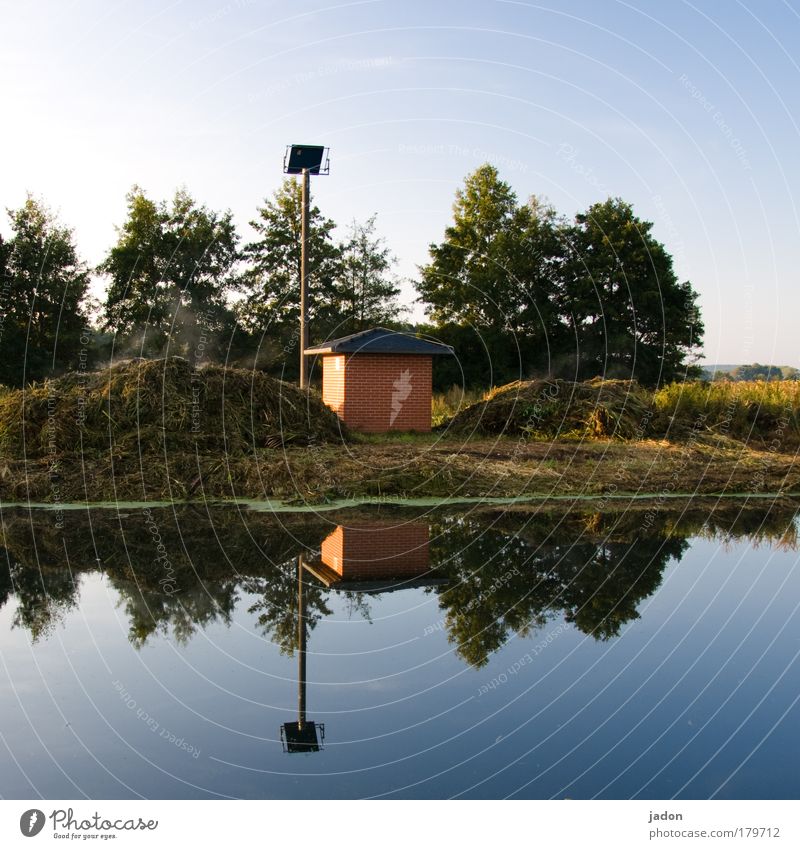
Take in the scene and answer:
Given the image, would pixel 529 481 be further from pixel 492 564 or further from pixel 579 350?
pixel 579 350

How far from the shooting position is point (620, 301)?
4091cm

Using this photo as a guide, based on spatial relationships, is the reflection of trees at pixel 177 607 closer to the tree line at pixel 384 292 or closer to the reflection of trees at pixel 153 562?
the reflection of trees at pixel 153 562

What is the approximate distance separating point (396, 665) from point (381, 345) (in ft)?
48.4

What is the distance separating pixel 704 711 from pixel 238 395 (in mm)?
12794

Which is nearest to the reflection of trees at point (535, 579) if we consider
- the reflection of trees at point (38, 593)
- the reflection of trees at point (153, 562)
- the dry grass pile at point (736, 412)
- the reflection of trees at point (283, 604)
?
the reflection of trees at point (283, 604)

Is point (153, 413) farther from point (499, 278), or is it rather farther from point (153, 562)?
point (499, 278)

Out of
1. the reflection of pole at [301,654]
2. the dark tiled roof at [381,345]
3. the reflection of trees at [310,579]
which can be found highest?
the dark tiled roof at [381,345]

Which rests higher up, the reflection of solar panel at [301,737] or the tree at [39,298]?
the tree at [39,298]

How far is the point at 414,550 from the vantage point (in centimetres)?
1016

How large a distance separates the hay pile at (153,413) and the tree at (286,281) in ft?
66.7

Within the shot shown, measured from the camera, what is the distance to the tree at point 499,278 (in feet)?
129

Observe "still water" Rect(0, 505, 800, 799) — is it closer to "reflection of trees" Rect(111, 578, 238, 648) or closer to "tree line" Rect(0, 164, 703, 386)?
"reflection of trees" Rect(111, 578, 238, 648)

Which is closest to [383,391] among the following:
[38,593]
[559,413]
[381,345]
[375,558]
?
[381,345]

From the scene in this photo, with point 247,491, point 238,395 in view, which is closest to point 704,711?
point 247,491
